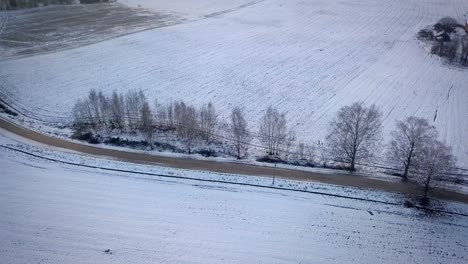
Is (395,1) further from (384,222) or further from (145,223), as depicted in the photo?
(145,223)

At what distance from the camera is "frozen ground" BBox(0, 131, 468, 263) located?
1284 inches

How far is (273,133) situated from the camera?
46.9m

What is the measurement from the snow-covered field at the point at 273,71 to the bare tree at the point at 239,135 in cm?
433

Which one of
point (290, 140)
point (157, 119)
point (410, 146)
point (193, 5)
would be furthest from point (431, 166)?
point (193, 5)

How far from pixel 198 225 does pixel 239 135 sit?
1359 cm

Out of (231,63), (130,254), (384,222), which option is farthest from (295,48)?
(130,254)

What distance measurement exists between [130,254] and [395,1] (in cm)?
10358

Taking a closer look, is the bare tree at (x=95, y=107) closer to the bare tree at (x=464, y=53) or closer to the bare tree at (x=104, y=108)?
the bare tree at (x=104, y=108)

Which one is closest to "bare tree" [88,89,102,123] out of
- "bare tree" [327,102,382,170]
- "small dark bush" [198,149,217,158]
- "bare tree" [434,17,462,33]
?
"small dark bush" [198,149,217,158]

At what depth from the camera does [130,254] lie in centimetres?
3262

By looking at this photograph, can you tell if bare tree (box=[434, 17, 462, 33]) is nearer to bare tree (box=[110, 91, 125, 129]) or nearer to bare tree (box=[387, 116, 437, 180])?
bare tree (box=[387, 116, 437, 180])

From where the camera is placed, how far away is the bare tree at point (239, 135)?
45.8 m

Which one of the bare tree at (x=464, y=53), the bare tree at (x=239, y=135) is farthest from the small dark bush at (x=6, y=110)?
the bare tree at (x=464, y=53)

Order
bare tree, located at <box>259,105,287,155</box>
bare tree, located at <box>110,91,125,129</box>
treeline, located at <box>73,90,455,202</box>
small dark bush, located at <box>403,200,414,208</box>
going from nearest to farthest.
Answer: small dark bush, located at <box>403,200,414,208</box> → treeline, located at <box>73,90,455,202</box> → bare tree, located at <box>259,105,287,155</box> → bare tree, located at <box>110,91,125,129</box>
